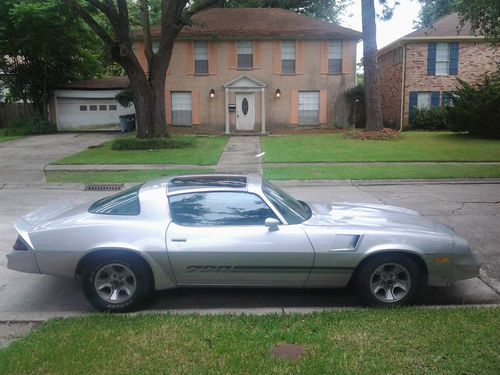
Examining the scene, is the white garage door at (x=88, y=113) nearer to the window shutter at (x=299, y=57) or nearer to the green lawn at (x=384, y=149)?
the window shutter at (x=299, y=57)

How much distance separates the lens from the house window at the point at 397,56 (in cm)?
2924

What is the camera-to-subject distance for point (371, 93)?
24828 millimetres

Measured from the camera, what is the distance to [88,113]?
110 feet

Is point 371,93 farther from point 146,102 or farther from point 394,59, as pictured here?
point 146,102

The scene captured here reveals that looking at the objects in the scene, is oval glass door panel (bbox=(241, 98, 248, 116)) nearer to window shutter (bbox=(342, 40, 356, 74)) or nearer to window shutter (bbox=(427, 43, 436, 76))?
window shutter (bbox=(342, 40, 356, 74))

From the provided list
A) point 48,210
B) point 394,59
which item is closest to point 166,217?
point 48,210

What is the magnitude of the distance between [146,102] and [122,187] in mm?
9388

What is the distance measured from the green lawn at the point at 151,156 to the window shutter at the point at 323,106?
9947 mm

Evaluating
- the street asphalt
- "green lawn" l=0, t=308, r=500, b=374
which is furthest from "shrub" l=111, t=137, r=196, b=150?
"green lawn" l=0, t=308, r=500, b=374

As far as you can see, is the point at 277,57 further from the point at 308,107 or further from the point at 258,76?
the point at 308,107

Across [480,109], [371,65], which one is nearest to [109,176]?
[371,65]

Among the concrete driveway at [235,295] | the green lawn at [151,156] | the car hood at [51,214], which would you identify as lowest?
the concrete driveway at [235,295]

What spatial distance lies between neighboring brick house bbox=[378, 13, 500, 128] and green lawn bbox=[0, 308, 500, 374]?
26112mm

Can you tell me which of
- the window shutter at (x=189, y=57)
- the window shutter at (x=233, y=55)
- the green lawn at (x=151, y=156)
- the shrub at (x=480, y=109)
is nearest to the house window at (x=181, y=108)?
the window shutter at (x=189, y=57)
